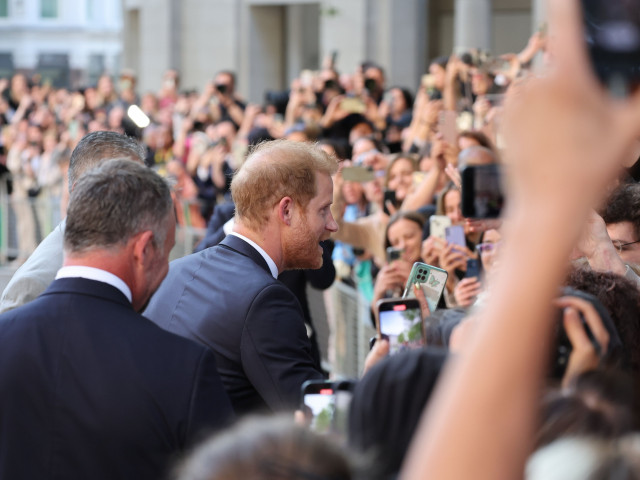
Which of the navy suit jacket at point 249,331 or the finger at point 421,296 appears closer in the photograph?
the navy suit jacket at point 249,331

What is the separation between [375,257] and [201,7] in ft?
59.6

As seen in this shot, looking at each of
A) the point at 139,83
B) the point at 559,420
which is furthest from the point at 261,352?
the point at 139,83

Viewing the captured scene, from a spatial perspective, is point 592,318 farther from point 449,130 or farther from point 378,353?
point 449,130

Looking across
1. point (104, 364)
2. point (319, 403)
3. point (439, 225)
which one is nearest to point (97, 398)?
point (104, 364)

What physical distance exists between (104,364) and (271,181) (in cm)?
130

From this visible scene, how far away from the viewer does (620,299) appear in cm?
244

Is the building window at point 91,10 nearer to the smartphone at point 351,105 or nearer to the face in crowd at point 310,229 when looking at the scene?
the smartphone at point 351,105

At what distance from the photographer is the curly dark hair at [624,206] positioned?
3877 millimetres

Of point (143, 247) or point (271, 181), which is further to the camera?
point (271, 181)

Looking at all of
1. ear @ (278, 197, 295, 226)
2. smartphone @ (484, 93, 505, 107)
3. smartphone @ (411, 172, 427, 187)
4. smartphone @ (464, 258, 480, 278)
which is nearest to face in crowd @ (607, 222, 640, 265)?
smartphone @ (464, 258, 480, 278)

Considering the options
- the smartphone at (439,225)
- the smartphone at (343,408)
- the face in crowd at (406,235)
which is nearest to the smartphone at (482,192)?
the smartphone at (343,408)

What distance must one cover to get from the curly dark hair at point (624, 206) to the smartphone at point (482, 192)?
3.03 ft

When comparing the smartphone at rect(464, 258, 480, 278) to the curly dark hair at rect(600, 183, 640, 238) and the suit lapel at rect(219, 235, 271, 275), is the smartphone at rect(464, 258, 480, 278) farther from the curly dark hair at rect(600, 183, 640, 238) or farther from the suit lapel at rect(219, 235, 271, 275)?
the suit lapel at rect(219, 235, 271, 275)

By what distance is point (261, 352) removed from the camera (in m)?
3.33
